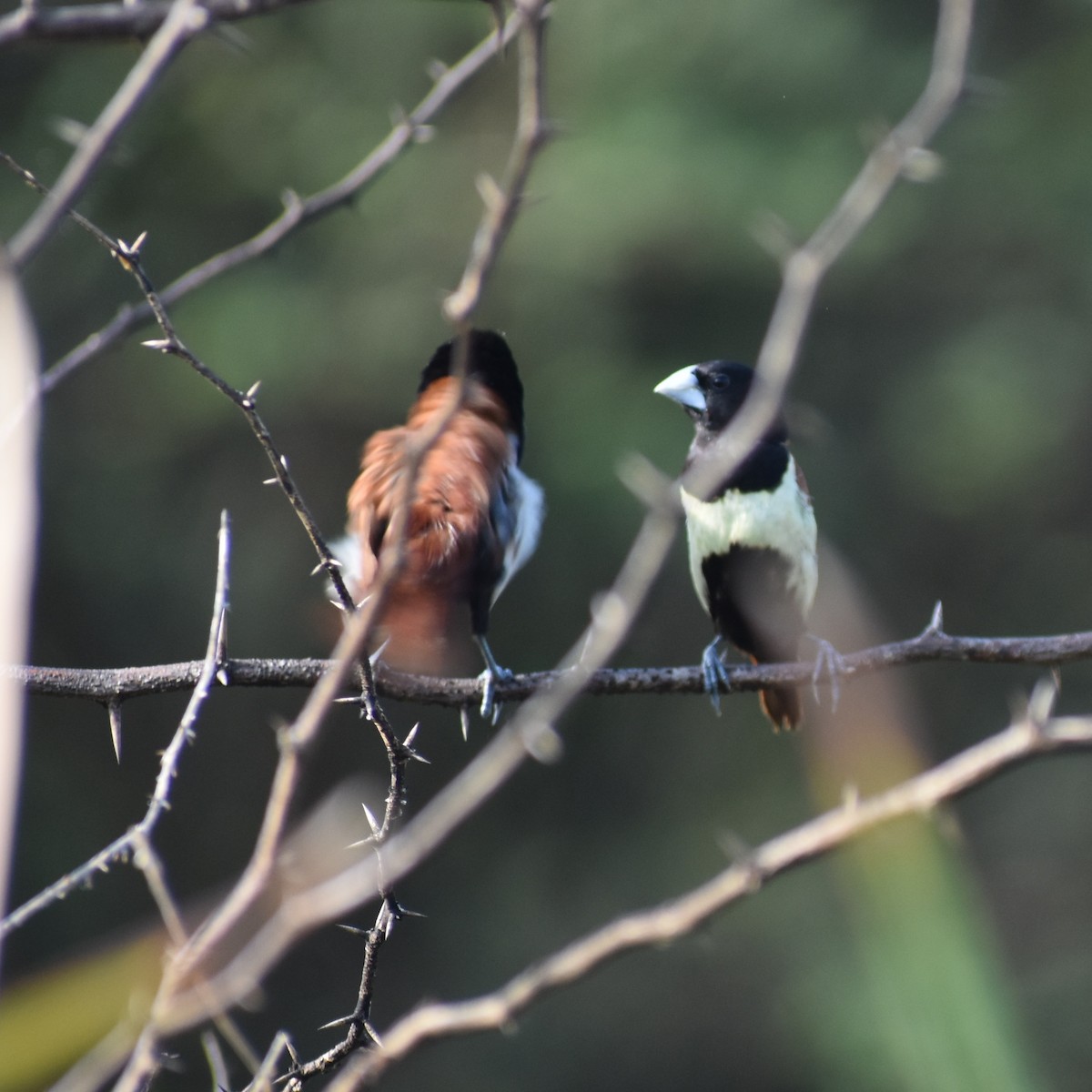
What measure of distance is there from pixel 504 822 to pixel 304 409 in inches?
130

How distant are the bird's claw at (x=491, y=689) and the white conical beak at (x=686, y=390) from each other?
1161 millimetres

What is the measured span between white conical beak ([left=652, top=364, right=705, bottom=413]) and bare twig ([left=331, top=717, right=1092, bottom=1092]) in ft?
11.1

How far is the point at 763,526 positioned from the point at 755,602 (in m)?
0.30

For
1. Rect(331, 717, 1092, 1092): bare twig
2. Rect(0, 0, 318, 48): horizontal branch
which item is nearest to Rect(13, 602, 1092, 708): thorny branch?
Rect(0, 0, 318, 48): horizontal branch

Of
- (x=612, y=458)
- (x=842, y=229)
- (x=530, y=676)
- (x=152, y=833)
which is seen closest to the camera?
(x=842, y=229)

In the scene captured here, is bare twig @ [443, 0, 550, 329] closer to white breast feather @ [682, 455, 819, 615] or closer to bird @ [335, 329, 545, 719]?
bird @ [335, 329, 545, 719]

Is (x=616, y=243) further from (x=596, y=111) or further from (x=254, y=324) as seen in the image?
(x=254, y=324)

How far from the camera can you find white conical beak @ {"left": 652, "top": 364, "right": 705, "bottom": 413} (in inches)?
162

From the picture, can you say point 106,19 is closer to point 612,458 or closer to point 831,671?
point 831,671

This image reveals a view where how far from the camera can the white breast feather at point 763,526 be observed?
12.9 ft

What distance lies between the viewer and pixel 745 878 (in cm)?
74

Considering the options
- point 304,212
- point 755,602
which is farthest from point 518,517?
point 304,212

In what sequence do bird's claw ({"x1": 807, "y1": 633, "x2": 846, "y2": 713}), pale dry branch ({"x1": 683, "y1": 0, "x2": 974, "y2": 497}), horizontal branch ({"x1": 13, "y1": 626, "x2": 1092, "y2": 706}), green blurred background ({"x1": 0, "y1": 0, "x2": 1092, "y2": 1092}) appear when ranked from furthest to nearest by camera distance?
green blurred background ({"x1": 0, "y1": 0, "x2": 1092, "y2": 1092}) < bird's claw ({"x1": 807, "y1": 633, "x2": 846, "y2": 713}) < horizontal branch ({"x1": 13, "y1": 626, "x2": 1092, "y2": 706}) < pale dry branch ({"x1": 683, "y1": 0, "x2": 974, "y2": 497})

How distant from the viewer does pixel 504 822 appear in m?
10.7
